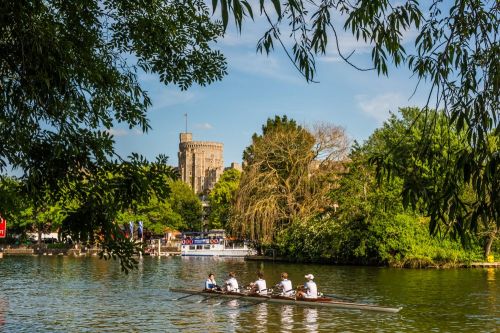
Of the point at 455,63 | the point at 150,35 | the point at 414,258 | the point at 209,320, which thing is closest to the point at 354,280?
the point at 414,258

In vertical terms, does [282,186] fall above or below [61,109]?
above

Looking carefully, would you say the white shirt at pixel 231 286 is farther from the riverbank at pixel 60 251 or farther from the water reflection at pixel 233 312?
the riverbank at pixel 60 251

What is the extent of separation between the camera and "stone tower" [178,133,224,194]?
554 feet

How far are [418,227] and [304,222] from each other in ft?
30.0

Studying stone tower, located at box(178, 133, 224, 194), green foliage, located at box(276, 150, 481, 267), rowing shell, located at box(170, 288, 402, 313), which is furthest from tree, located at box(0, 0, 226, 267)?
stone tower, located at box(178, 133, 224, 194)

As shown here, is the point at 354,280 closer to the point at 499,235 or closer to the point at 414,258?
the point at 414,258

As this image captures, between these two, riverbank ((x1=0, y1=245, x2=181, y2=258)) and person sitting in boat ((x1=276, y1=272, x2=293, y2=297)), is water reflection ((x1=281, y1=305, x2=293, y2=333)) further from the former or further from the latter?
riverbank ((x1=0, y1=245, x2=181, y2=258))

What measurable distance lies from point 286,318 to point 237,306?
11.2 ft

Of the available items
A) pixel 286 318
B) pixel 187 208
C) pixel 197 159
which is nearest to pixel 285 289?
pixel 286 318

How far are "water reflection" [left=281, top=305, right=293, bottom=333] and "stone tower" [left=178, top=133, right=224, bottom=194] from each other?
142m

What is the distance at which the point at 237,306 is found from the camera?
2430 centimetres

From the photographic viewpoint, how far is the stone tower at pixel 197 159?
169m

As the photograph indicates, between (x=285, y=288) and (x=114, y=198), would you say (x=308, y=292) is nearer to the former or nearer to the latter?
(x=285, y=288)

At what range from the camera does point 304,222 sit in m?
49.9
